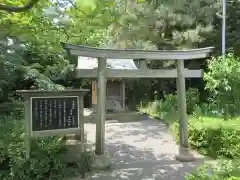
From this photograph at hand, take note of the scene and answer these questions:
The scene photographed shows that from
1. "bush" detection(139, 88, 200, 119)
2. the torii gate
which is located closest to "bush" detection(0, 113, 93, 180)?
the torii gate

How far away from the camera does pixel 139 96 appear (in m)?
19.6

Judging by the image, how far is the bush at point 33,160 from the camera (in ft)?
17.5

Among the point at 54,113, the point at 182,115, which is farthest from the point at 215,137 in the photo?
the point at 54,113

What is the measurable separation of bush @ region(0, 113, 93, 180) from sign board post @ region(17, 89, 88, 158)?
23 cm

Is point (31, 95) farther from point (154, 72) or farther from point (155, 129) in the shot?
point (155, 129)

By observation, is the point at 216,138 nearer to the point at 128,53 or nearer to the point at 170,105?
the point at 128,53

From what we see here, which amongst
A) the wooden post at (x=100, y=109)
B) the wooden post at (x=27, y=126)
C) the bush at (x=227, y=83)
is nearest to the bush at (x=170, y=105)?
the bush at (x=227, y=83)

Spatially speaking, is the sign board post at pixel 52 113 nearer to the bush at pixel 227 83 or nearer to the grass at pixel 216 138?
the grass at pixel 216 138

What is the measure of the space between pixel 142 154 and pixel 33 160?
11.7 feet

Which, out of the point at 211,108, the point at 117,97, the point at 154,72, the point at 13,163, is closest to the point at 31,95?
the point at 13,163

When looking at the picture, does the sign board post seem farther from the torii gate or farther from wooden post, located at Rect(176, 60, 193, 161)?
wooden post, located at Rect(176, 60, 193, 161)

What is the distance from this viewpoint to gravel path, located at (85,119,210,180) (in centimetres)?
618

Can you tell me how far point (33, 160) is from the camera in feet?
17.9

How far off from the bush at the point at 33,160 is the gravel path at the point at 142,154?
84 centimetres
